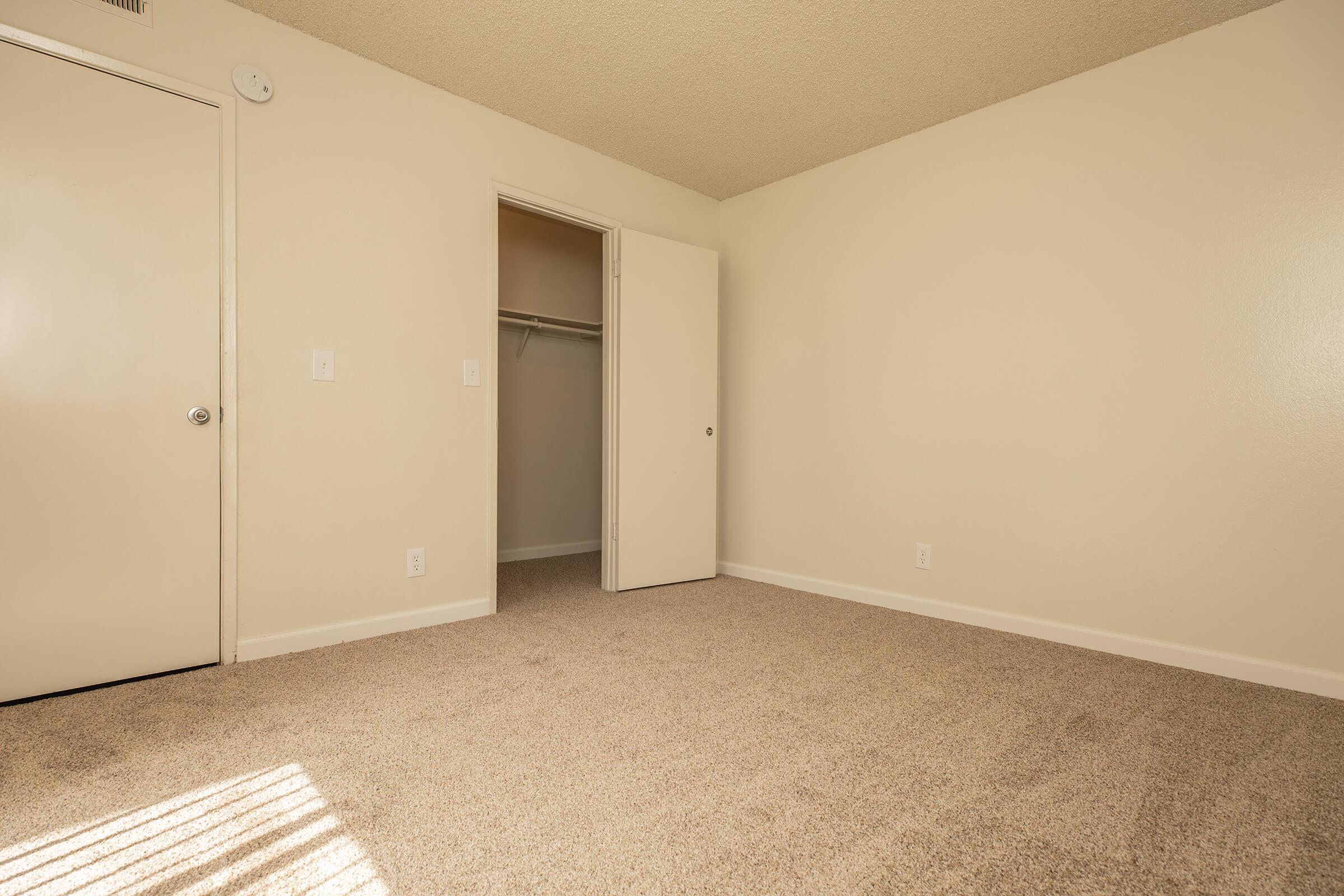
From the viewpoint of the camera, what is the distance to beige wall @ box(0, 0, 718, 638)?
2305mm

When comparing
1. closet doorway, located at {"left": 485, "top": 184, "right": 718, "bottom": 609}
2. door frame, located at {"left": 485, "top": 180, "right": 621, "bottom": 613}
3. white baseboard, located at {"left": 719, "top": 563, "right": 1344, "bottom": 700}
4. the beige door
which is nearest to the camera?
the beige door

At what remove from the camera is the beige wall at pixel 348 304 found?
2.30 m

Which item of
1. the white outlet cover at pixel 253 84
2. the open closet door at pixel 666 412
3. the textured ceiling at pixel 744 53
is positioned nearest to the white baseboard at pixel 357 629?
the open closet door at pixel 666 412

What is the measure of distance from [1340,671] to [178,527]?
4.02m

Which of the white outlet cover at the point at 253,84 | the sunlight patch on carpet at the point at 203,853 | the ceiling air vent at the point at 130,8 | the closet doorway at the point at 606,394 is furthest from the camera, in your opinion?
the closet doorway at the point at 606,394

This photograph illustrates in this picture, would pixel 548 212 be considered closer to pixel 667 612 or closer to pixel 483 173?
pixel 483 173

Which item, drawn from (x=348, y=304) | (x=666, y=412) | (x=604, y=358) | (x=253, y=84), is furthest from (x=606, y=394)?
(x=253, y=84)

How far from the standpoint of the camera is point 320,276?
248 centimetres

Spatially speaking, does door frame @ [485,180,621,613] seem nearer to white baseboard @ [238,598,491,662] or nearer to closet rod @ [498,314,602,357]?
white baseboard @ [238,598,491,662]

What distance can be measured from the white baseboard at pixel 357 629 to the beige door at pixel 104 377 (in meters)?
0.14

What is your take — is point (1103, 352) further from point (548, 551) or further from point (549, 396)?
point (548, 551)

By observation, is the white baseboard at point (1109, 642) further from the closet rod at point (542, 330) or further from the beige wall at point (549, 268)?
the beige wall at point (549, 268)

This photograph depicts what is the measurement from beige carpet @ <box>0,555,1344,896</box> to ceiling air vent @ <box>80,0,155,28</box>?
7.35 feet

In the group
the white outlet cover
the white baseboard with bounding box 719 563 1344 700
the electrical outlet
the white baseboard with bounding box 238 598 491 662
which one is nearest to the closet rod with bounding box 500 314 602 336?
the white outlet cover
